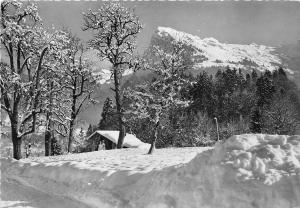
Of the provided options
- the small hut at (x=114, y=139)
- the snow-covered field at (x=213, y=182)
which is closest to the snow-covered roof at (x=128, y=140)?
the small hut at (x=114, y=139)

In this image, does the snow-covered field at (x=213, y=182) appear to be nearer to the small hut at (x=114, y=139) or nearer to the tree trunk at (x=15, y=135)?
the tree trunk at (x=15, y=135)

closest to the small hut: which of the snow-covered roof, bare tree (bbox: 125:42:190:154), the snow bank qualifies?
the snow-covered roof

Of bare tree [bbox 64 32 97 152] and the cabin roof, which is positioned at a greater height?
bare tree [bbox 64 32 97 152]

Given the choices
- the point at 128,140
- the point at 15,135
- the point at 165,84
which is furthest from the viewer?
the point at 128,140

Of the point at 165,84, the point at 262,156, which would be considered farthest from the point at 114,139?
the point at 262,156

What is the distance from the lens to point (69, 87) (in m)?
32.7

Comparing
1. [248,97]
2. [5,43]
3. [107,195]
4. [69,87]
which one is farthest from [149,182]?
[248,97]

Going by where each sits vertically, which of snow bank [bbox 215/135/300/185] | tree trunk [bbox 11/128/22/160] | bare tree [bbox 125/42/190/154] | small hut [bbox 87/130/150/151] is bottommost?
small hut [bbox 87/130/150/151]

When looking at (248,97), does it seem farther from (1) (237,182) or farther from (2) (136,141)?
(1) (237,182)

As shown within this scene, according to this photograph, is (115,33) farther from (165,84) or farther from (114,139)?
(114,139)

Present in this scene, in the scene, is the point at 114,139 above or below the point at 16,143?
below

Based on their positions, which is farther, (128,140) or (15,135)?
(128,140)

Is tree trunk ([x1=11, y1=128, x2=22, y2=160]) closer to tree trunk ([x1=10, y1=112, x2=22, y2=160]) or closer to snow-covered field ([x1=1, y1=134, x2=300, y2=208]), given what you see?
tree trunk ([x1=10, y1=112, x2=22, y2=160])

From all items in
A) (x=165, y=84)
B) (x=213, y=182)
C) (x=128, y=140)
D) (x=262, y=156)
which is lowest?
(x=128, y=140)
